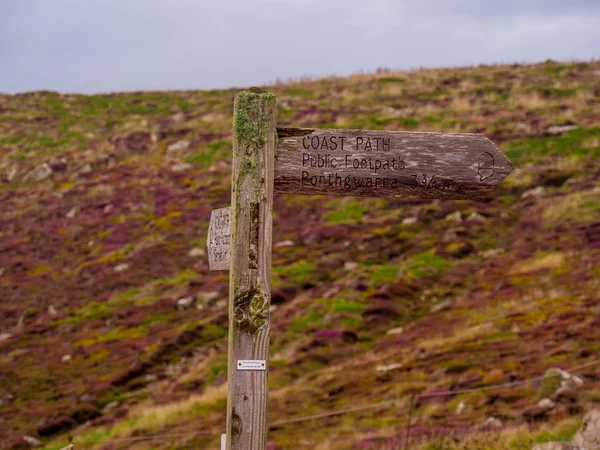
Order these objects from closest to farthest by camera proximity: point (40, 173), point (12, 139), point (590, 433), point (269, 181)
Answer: point (269, 181), point (590, 433), point (40, 173), point (12, 139)

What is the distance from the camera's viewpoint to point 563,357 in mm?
16141

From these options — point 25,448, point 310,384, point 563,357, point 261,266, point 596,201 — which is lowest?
point 25,448

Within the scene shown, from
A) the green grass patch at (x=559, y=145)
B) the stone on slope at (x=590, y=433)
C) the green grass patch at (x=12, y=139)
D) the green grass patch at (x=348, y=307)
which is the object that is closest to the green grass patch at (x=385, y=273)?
the green grass patch at (x=348, y=307)

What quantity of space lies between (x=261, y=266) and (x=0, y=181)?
5275cm

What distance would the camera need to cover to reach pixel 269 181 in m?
5.26

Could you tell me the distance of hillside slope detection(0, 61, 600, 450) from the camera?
16953 mm


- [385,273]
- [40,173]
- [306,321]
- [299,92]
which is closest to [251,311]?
[306,321]

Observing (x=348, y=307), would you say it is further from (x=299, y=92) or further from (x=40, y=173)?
(x=299, y=92)

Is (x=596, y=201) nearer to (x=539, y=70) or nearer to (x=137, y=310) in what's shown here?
(x=137, y=310)

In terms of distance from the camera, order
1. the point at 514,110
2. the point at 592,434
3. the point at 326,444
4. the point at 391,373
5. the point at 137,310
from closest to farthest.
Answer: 1. the point at 592,434
2. the point at 326,444
3. the point at 391,373
4. the point at 137,310
5. the point at 514,110

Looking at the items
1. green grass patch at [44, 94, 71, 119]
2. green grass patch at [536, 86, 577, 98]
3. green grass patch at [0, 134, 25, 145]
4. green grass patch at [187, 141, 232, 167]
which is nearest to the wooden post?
green grass patch at [187, 141, 232, 167]

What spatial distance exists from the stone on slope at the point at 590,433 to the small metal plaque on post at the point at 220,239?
678 centimetres

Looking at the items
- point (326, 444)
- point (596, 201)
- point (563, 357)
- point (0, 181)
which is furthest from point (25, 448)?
point (0, 181)

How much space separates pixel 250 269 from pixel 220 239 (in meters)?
0.44
